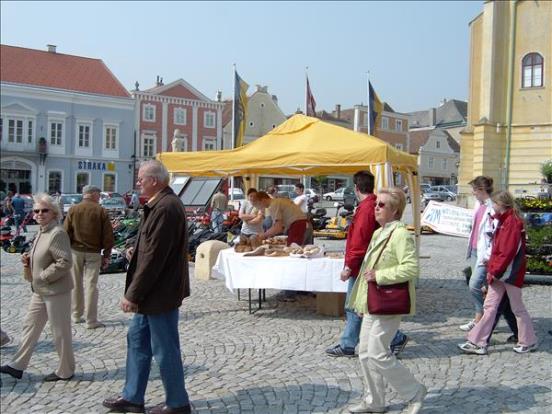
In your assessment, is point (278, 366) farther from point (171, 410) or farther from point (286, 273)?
point (286, 273)

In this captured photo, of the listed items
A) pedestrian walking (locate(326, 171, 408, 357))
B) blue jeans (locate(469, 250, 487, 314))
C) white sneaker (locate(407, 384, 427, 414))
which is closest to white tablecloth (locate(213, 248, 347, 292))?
pedestrian walking (locate(326, 171, 408, 357))

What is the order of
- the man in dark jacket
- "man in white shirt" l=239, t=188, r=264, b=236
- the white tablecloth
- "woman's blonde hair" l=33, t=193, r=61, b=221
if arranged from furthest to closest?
"man in white shirt" l=239, t=188, r=264, b=236 → the white tablecloth → "woman's blonde hair" l=33, t=193, r=61, b=221 → the man in dark jacket

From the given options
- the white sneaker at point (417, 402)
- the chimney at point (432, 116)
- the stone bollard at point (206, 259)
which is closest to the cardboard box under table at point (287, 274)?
the white sneaker at point (417, 402)

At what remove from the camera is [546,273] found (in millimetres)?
10781

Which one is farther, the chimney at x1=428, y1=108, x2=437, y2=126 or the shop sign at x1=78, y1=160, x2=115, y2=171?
the chimney at x1=428, y1=108, x2=437, y2=126

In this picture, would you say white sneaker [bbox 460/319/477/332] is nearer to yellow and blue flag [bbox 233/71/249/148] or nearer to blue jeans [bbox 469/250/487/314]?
blue jeans [bbox 469/250/487/314]

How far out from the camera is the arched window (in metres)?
34.0

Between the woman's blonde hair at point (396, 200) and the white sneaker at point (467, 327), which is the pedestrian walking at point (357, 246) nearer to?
the woman's blonde hair at point (396, 200)

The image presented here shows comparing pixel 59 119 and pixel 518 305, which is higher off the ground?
pixel 59 119

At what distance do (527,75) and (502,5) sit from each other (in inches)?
169

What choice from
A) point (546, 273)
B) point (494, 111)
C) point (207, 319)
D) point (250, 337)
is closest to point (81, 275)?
point (207, 319)

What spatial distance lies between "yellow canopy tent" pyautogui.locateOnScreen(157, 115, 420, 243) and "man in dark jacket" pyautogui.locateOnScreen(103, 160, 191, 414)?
13.3ft

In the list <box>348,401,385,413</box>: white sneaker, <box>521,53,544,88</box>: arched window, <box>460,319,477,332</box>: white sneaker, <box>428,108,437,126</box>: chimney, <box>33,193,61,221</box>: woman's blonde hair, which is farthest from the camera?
<box>428,108,437,126</box>: chimney

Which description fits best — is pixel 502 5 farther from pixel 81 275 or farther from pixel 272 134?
pixel 81 275
